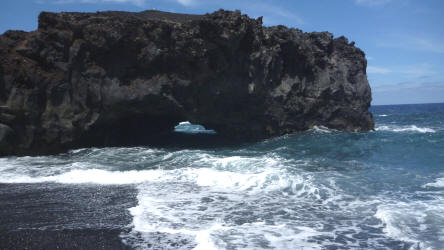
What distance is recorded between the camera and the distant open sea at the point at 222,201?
621 cm

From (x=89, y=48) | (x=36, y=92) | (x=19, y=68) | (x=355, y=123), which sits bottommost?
(x=355, y=123)

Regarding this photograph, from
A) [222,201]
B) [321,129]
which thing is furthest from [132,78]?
[321,129]

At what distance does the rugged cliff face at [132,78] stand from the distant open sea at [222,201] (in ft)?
8.15

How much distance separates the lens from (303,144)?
18812mm

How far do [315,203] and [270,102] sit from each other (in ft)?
44.7

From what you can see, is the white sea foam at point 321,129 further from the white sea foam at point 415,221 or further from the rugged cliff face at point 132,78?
the white sea foam at point 415,221

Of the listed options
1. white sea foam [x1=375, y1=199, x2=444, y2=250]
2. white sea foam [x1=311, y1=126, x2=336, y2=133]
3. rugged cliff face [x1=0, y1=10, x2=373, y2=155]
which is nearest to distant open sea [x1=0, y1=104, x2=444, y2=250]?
white sea foam [x1=375, y1=199, x2=444, y2=250]

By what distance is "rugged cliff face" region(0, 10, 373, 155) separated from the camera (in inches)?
613

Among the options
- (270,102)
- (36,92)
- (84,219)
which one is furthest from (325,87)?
(84,219)

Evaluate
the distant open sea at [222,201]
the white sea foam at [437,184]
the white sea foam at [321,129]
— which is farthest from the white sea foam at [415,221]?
the white sea foam at [321,129]

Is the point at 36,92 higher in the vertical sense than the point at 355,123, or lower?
higher

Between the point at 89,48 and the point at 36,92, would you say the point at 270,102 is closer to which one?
the point at 89,48

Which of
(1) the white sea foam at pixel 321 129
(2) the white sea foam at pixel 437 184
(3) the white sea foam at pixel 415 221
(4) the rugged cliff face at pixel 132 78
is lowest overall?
(3) the white sea foam at pixel 415 221

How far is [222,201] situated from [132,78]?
1145 cm
